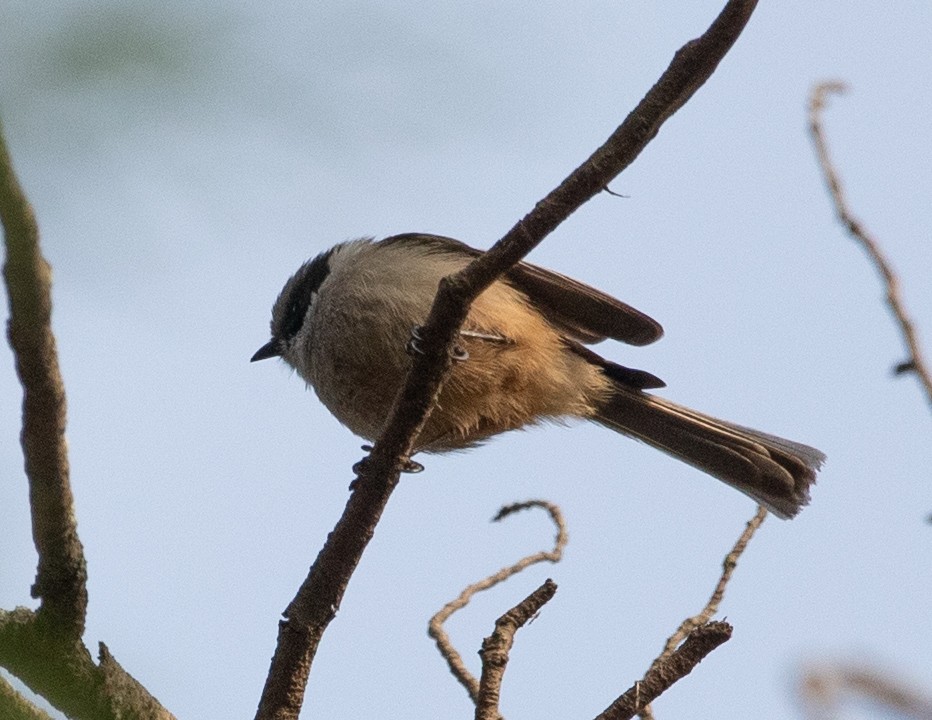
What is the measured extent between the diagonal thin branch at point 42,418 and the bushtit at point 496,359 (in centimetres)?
189

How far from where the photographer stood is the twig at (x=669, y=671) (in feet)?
8.88

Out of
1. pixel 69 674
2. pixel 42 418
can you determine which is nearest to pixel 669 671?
pixel 69 674

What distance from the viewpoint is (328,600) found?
334cm

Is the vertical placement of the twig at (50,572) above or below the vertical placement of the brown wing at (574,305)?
below

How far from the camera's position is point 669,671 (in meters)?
2.79

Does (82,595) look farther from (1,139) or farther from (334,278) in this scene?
(334,278)

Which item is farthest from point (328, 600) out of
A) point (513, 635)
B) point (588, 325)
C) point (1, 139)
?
point (588, 325)

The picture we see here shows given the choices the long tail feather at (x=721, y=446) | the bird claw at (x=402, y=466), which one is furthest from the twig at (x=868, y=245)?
the long tail feather at (x=721, y=446)

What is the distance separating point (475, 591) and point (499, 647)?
0.72 m

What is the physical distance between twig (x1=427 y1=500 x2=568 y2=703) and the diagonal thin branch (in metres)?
1.06

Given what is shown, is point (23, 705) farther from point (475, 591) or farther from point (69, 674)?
point (475, 591)

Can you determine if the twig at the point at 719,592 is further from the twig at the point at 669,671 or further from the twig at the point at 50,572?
the twig at the point at 50,572

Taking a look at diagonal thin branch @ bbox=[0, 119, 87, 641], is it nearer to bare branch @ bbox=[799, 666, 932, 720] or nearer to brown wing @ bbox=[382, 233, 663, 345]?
bare branch @ bbox=[799, 666, 932, 720]

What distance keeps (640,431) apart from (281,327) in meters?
1.72
